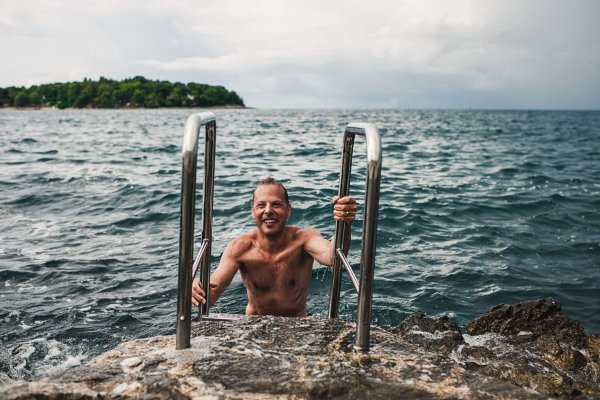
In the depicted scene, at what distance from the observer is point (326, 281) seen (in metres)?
6.90

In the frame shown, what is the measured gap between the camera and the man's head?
12.1ft

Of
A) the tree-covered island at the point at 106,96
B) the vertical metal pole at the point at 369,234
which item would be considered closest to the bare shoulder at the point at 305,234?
the vertical metal pole at the point at 369,234

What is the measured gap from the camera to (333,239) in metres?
3.17

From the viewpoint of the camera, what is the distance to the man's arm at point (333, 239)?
2754 mm

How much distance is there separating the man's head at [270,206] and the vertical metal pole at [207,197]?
71 centimetres

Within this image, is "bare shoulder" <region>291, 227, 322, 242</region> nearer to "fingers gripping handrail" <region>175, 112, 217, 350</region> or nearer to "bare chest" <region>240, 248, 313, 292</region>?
"bare chest" <region>240, 248, 313, 292</region>

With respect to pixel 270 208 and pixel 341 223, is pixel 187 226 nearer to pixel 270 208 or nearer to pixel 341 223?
pixel 341 223

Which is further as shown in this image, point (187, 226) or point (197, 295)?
point (197, 295)

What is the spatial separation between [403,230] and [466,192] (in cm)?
452

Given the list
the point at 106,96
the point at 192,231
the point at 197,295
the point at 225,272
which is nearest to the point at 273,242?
the point at 225,272

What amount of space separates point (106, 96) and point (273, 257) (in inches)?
5150

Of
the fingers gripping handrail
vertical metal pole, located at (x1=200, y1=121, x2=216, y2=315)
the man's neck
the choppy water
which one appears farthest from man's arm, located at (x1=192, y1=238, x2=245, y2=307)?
the choppy water

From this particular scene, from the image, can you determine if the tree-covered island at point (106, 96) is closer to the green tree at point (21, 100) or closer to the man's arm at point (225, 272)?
the green tree at point (21, 100)

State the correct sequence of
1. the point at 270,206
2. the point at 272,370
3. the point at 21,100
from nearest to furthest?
the point at 272,370 → the point at 270,206 → the point at 21,100
